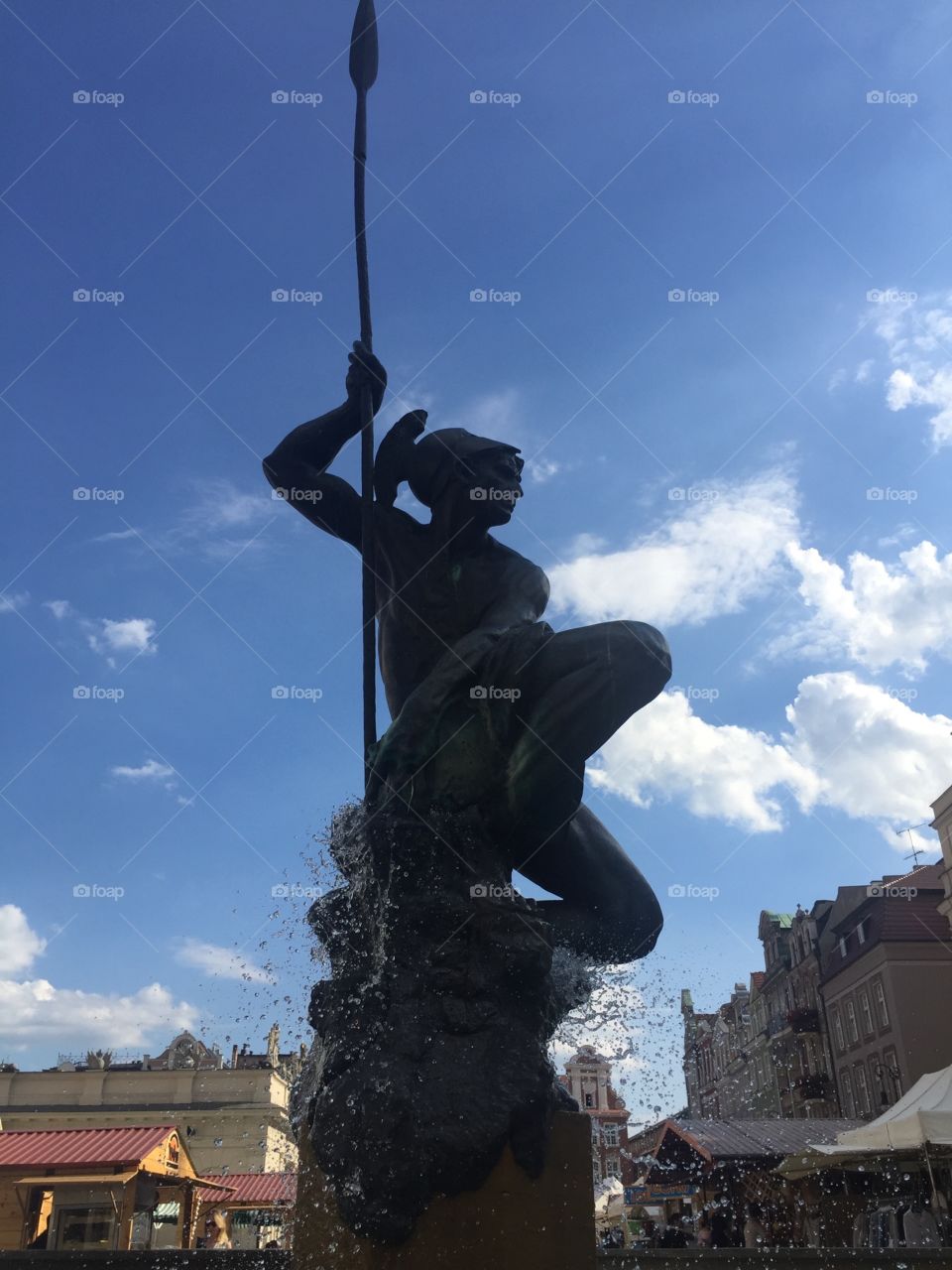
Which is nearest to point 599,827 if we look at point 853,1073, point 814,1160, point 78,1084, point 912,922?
point 814,1160

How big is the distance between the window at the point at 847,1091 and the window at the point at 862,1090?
0.94 m

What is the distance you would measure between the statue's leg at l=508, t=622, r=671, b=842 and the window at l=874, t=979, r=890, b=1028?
40900 millimetres

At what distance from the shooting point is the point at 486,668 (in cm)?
353

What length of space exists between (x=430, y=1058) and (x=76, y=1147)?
12252mm

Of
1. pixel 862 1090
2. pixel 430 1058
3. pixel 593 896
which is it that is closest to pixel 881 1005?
pixel 862 1090

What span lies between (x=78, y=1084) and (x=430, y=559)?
64098mm

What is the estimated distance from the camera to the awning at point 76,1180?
1214 centimetres

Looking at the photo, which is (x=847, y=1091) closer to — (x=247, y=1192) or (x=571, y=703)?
(x=247, y=1192)

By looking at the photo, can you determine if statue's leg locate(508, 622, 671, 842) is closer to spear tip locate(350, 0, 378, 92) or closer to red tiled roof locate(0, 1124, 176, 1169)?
spear tip locate(350, 0, 378, 92)

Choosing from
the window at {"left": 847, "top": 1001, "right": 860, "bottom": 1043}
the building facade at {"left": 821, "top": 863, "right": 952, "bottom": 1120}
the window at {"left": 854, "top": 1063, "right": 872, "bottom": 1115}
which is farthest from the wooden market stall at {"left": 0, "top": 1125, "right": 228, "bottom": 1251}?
the window at {"left": 847, "top": 1001, "right": 860, "bottom": 1043}

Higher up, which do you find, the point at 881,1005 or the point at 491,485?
the point at 881,1005

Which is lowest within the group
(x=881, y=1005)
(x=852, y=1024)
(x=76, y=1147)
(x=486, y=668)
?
(x=76, y=1147)

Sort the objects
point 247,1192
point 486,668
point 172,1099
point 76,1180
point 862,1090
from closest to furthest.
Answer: point 486,668
point 76,1180
point 247,1192
point 862,1090
point 172,1099

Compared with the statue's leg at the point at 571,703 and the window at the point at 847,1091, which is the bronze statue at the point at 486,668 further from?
the window at the point at 847,1091
